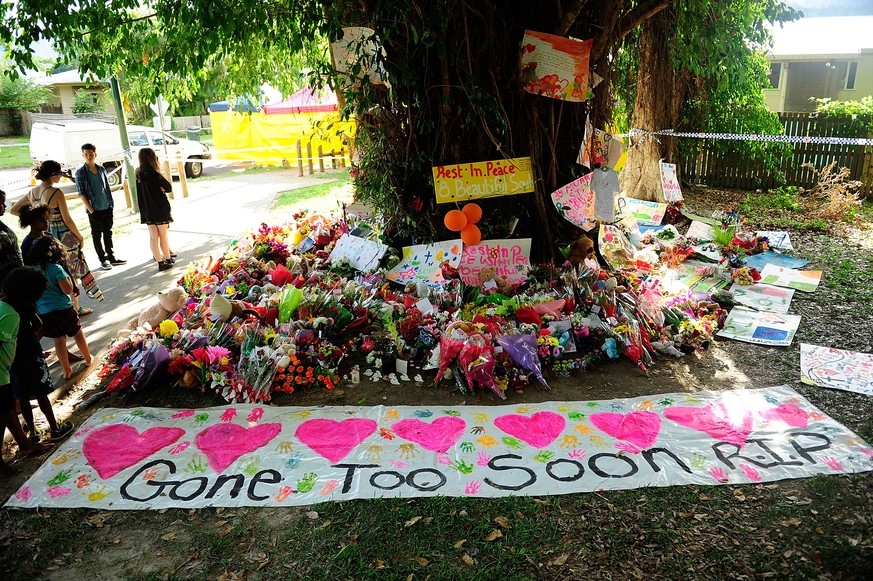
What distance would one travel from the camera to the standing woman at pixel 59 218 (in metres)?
5.98

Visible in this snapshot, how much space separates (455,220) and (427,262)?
1.71 ft

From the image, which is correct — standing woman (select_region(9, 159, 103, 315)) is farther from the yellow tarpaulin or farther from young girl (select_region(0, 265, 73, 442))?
the yellow tarpaulin

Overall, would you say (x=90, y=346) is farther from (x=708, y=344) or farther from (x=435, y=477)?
(x=708, y=344)

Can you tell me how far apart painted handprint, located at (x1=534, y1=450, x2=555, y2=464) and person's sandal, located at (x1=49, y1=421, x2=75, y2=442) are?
3109 millimetres

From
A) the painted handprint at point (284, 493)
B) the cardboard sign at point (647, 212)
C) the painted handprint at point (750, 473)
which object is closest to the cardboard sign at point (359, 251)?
the painted handprint at point (284, 493)

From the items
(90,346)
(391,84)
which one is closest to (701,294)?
(391,84)

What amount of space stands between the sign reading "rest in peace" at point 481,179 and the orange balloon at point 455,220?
0.15 meters

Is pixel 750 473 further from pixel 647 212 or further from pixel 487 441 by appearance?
pixel 647 212

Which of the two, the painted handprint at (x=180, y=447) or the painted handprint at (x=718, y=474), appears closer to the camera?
the painted handprint at (x=718, y=474)

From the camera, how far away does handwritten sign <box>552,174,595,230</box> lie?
225 inches

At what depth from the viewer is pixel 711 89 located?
33.8 ft

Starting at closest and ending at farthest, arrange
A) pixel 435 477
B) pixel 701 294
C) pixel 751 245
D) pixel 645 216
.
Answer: pixel 435 477
pixel 701 294
pixel 751 245
pixel 645 216

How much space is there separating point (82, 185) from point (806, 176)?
11947 mm

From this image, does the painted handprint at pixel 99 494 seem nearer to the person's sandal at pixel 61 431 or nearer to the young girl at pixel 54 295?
the person's sandal at pixel 61 431
